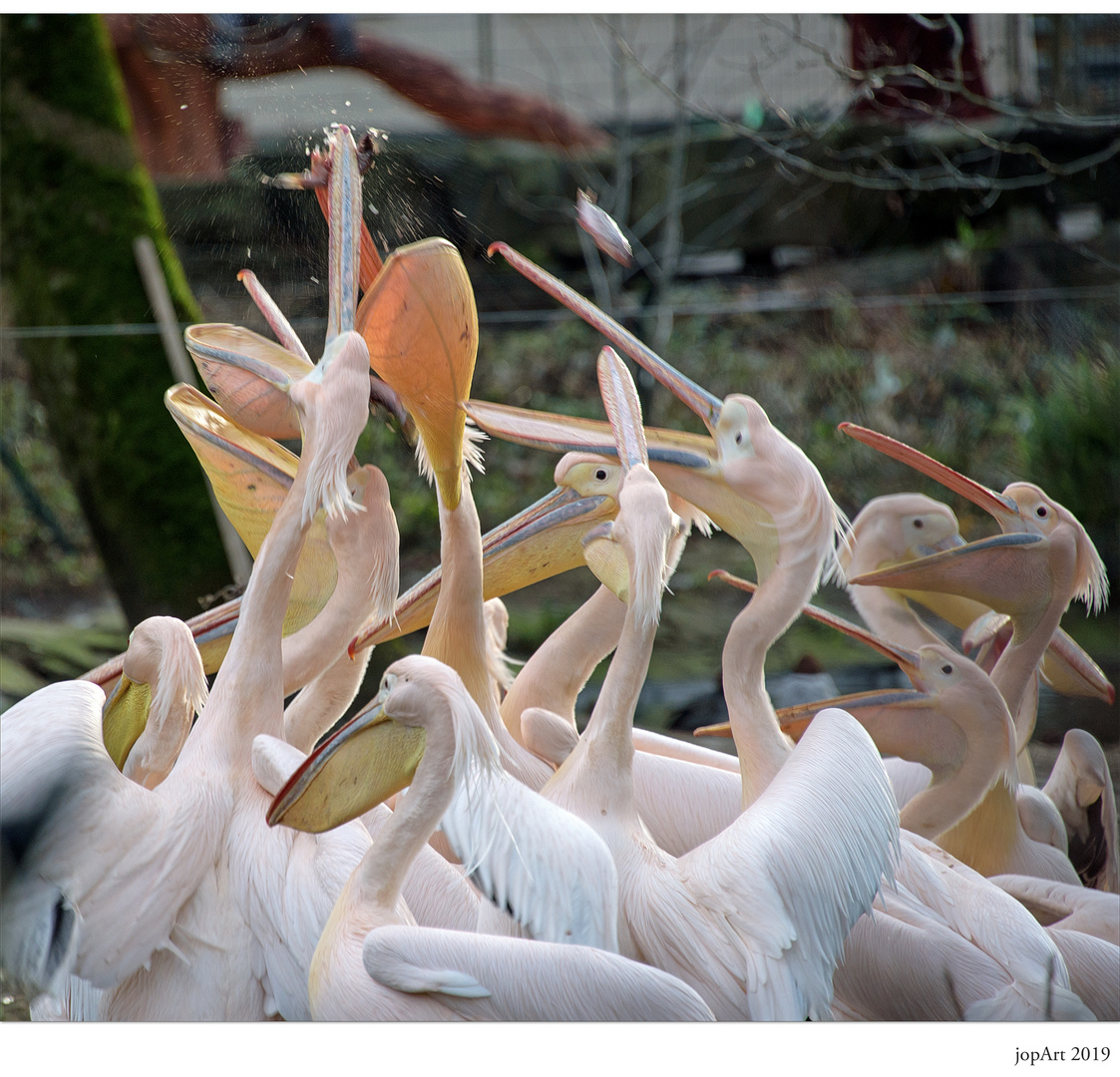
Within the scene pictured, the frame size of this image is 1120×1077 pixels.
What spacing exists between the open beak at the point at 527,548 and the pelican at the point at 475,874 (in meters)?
0.50

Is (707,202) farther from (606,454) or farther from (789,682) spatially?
(606,454)

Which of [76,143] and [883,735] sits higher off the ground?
[76,143]

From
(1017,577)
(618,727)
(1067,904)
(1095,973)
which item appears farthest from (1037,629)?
(618,727)

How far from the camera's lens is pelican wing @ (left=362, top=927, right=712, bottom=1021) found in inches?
51.5

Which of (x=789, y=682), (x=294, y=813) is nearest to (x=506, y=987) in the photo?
(x=294, y=813)

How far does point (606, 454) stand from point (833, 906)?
782 millimetres

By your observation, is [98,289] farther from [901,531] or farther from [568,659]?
[901,531]

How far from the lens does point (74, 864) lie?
56.6 inches

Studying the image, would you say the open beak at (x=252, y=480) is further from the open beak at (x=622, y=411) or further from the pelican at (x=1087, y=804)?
the pelican at (x=1087, y=804)

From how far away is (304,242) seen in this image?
197 centimetres

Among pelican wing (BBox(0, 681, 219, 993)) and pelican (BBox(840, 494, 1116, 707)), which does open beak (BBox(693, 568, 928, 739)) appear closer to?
pelican (BBox(840, 494, 1116, 707))

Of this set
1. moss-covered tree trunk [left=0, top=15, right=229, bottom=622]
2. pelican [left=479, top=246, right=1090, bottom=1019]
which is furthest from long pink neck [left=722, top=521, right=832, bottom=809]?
moss-covered tree trunk [left=0, top=15, right=229, bottom=622]

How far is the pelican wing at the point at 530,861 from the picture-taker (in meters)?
1.37

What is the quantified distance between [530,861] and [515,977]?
0.42ft
